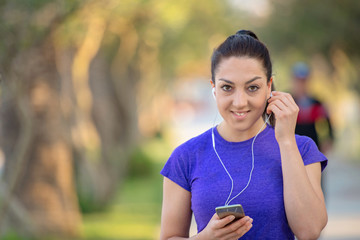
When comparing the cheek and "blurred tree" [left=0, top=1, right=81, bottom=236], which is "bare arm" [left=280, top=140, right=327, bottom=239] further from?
"blurred tree" [left=0, top=1, right=81, bottom=236]

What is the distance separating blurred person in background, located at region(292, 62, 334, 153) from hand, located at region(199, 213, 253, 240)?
4130 millimetres

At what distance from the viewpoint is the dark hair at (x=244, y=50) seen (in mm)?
3098

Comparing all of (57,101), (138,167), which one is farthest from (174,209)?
(138,167)

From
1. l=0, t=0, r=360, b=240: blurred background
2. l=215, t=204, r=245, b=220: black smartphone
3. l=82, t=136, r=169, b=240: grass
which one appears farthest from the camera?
l=82, t=136, r=169, b=240: grass

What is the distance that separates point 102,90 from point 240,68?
17.5 m

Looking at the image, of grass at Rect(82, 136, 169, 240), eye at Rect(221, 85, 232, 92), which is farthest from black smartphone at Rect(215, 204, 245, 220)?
grass at Rect(82, 136, 169, 240)

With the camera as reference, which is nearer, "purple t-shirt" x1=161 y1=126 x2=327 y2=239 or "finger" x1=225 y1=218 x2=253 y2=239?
"finger" x1=225 y1=218 x2=253 y2=239

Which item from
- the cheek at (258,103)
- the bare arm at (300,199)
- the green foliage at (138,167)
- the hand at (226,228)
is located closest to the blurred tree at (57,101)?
the green foliage at (138,167)

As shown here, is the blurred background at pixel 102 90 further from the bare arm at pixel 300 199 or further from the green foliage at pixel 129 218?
the bare arm at pixel 300 199

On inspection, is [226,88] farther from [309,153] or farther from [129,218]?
[129,218]

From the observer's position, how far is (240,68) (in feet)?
10.1

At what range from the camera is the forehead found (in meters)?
3.06

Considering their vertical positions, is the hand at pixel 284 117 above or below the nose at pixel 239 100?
below

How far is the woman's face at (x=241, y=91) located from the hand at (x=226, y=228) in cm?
46
